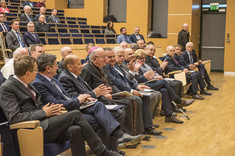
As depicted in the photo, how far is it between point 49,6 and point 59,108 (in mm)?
10558

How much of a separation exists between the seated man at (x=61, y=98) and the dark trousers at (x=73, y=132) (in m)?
0.24

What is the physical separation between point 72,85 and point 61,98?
0.87ft

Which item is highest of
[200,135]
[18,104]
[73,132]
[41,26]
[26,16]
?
[26,16]

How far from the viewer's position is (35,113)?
8.03 ft

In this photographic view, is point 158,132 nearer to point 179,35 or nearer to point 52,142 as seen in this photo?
point 52,142

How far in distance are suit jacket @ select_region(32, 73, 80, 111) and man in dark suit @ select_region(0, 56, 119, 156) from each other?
96mm

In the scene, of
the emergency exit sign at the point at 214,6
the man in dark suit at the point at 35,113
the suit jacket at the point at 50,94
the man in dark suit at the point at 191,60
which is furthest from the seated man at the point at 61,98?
the emergency exit sign at the point at 214,6

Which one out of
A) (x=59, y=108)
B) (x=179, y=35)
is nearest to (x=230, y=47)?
(x=179, y=35)

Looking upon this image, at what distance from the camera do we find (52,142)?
2.49m

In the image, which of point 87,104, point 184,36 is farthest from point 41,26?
point 87,104

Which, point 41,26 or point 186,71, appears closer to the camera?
point 186,71

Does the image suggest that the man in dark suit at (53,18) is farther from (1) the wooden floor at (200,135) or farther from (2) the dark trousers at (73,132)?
(2) the dark trousers at (73,132)

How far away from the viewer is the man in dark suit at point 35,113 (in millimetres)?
2369

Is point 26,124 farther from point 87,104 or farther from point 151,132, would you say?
point 151,132
